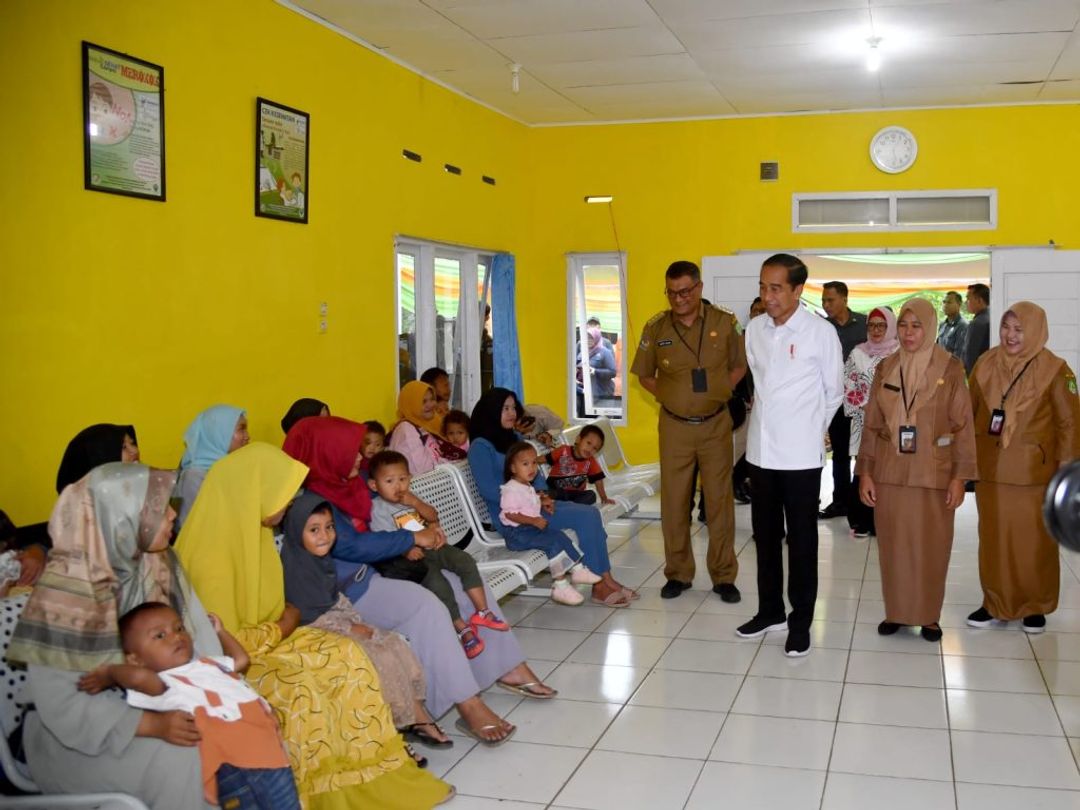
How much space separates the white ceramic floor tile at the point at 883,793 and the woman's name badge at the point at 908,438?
1601 mm

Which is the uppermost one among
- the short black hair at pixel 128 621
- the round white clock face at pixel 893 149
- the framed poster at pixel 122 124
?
the round white clock face at pixel 893 149

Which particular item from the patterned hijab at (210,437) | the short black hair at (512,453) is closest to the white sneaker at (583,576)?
the short black hair at (512,453)

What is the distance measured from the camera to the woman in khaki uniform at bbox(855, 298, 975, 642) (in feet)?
14.8

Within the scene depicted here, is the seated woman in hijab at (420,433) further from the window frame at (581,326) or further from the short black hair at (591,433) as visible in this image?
the window frame at (581,326)

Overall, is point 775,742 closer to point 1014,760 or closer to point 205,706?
point 1014,760

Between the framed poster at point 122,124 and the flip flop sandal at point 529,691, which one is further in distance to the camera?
the framed poster at point 122,124

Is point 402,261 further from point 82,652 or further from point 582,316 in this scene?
point 82,652

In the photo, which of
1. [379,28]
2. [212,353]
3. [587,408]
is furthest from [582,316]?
[212,353]

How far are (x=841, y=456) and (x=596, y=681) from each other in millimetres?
3652

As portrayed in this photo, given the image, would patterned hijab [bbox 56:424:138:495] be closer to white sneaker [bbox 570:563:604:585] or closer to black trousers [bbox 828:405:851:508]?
white sneaker [bbox 570:563:604:585]

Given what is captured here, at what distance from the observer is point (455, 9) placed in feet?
19.3

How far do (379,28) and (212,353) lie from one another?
2.22 metres

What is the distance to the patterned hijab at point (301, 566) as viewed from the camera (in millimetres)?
3379

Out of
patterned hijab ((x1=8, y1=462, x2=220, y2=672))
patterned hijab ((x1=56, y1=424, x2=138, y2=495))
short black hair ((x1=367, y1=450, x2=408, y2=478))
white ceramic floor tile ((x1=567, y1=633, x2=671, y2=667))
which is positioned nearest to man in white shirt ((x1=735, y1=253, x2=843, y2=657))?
white ceramic floor tile ((x1=567, y1=633, x2=671, y2=667))
